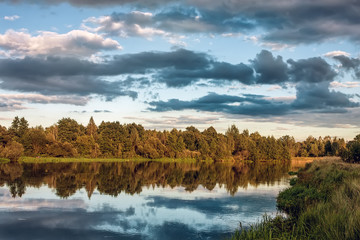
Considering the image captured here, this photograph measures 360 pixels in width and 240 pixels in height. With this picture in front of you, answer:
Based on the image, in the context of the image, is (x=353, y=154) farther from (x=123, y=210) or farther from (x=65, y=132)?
(x=65, y=132)

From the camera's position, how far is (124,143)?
109m

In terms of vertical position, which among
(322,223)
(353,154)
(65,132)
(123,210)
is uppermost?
(65,132)

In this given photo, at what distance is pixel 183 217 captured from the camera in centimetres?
2338

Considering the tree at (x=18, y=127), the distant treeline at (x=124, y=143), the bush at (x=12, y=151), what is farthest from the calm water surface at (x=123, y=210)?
the tree at (x=18, y=127)

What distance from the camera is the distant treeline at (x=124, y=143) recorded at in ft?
288

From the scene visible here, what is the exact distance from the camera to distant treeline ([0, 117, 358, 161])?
87931 mm

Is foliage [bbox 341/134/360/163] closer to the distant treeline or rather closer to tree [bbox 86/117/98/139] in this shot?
the distant treeline

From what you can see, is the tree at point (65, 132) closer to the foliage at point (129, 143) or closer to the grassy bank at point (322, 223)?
the foliage at point (129, 143)

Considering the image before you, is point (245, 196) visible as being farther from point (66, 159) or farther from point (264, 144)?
point (264, 144)

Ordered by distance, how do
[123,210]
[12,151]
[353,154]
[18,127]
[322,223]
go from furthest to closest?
[18,127]
[12,151]
[353,154]
[123,210]
[322,223]

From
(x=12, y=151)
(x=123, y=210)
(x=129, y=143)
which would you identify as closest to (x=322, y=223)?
(x=123, y=210)

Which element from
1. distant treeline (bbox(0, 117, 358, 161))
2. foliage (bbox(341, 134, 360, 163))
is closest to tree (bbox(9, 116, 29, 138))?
distant treeline (bbox(0, 117, 358, 161))

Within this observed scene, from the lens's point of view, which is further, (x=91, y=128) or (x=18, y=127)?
(x=91, y=128)

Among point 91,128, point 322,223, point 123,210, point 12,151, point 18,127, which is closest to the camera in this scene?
point 322,223
